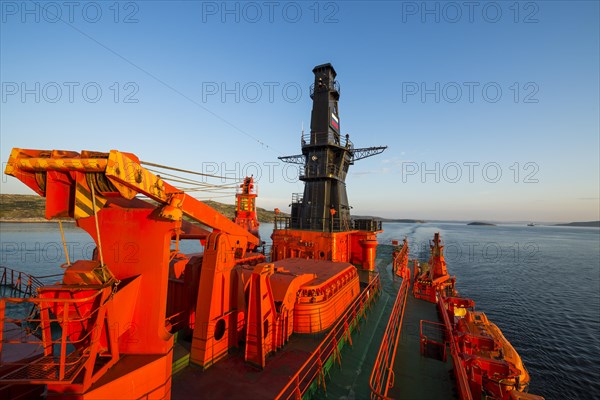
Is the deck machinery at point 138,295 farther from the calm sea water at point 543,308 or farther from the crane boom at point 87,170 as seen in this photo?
the calm sea water at point 543,308

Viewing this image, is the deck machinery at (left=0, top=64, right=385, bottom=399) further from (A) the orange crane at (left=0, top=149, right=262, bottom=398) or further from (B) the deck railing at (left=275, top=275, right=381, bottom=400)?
(B) the deck railing at (left=275, top=275, right=381, bottom=400)

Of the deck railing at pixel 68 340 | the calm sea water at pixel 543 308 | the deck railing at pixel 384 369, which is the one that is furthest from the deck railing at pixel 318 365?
the calm sea water at pixel 543 308

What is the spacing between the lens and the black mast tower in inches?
761

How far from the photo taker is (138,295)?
18.3 ft

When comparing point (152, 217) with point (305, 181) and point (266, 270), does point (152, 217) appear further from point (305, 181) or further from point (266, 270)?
point (305, 181)

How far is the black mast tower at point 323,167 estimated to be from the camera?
19328 millimetres

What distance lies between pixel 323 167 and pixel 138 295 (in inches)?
625

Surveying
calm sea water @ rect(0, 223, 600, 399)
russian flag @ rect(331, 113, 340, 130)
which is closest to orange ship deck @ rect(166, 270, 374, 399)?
calm sea water @ rect(0, 223, 600, 399)

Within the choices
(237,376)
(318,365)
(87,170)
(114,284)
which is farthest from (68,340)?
(318,365)

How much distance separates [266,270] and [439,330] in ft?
37.1

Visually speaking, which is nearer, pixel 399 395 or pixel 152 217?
pixel 152 217

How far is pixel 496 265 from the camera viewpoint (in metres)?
46.5

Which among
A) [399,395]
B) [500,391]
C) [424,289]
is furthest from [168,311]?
[424,289]

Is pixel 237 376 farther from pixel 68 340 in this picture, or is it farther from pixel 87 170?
pixel 87 170
